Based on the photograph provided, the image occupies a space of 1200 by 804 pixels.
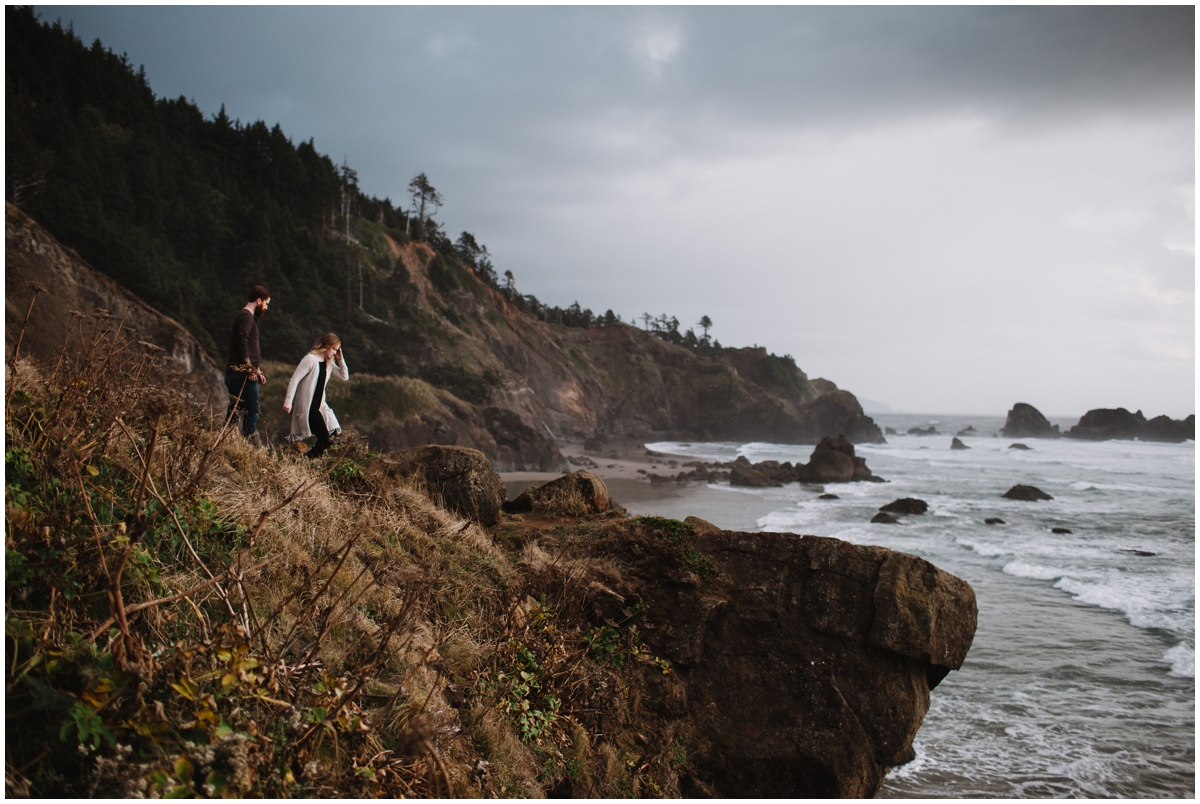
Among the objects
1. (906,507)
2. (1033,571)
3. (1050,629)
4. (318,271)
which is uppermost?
(318,271)

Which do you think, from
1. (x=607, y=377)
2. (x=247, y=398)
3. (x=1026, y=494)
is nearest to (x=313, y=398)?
(x=247, y=398)

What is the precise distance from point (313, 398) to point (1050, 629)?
495 inches

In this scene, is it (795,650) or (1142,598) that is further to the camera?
(1142,598)

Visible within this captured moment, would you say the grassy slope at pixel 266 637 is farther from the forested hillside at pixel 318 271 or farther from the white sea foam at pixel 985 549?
the forested hillside at pixel 318 271

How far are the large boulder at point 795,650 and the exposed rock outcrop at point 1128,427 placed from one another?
272 feet

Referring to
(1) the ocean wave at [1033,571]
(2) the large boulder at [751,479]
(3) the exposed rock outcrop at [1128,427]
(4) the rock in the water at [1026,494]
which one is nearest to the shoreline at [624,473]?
(2) the large boulder at [751,479]

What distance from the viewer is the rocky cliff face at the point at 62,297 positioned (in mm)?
15977

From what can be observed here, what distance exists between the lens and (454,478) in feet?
24.7

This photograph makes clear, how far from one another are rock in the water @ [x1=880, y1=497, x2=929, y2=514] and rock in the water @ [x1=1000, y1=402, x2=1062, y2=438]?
227ft

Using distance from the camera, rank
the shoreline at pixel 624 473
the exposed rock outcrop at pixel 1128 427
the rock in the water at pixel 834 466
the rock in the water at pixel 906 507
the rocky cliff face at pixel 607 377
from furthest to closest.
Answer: the exposed rock outcrop at pixel 1128 427
the rocky cliff face at pixel 607 377
the rock in the water at pixel 834 466
the shoreline at pixel 624 473
the rock in the water at pixel 906 507

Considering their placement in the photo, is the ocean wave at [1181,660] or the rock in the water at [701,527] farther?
the ocean wave at [1181,660]

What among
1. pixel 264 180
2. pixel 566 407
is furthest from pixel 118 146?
pixel 566 407

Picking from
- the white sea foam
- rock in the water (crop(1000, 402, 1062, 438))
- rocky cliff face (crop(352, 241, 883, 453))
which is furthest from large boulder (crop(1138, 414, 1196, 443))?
the white sea foam

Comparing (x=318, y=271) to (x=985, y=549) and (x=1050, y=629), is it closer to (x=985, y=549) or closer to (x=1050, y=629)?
(x=985, y=549)
